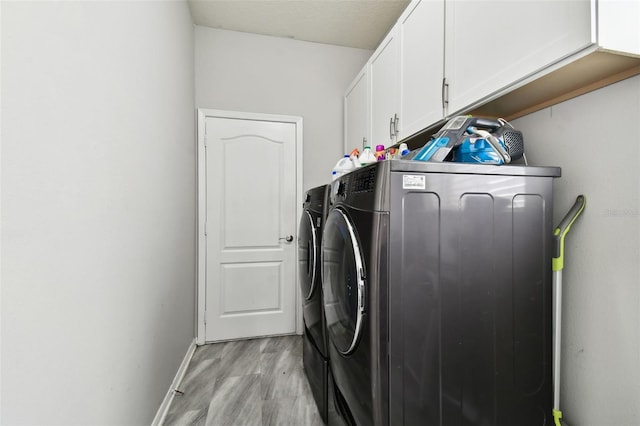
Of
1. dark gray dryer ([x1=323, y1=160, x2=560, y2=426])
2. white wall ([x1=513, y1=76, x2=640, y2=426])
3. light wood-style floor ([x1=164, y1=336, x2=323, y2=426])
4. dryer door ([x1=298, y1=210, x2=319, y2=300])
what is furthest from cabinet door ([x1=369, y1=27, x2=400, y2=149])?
light wood-style floor ([x1=164, y1=336, x2=323, y2=426])

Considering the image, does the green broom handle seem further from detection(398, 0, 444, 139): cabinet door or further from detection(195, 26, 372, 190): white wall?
detection(195, 26, 372, 190): white wall

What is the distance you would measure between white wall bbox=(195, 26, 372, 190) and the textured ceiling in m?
0.12

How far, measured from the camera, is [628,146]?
0.94 metres

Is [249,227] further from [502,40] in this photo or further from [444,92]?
[502,40]

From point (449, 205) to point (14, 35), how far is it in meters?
1.23

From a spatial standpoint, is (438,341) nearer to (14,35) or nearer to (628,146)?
(628,146)

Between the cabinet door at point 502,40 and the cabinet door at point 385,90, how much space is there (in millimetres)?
543

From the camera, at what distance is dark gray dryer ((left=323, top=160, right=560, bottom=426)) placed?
0.87 metres

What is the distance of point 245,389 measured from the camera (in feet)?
6.20

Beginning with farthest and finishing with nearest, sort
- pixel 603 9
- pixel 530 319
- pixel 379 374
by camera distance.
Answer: pixel 530 319, pixel 379 374, pixel 603 9

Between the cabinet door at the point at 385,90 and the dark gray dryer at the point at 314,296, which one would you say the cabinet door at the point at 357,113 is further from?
the dark gray dryer at the point at 314,296

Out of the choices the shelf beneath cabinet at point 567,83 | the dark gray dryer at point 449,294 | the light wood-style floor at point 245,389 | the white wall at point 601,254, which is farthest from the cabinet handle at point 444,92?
the light wood-style floor at point 245,389

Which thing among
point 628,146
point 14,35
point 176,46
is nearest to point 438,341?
point 628,146

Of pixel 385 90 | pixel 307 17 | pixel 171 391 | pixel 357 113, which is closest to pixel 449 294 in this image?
pixel 385 90
